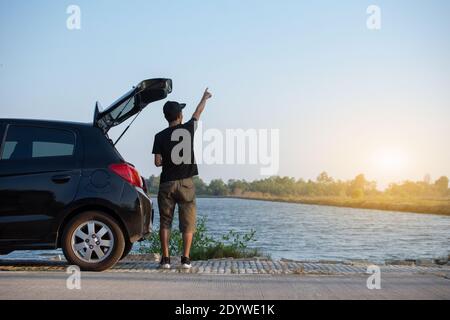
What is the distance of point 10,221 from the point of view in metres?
8.52

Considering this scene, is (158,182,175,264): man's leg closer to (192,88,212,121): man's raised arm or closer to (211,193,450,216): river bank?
(192,88,212,121): man's raised arm

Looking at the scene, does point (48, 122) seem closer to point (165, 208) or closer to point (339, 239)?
point (165, 208)

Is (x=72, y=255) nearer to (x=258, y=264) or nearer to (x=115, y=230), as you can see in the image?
(x=115, y=230)

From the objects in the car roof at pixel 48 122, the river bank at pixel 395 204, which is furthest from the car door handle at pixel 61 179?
the river bank at pixel 395 204

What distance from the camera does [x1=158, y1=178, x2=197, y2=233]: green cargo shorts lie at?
360 inches

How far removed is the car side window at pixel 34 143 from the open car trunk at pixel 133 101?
1.63ft

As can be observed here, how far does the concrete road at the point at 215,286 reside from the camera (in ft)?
21.4

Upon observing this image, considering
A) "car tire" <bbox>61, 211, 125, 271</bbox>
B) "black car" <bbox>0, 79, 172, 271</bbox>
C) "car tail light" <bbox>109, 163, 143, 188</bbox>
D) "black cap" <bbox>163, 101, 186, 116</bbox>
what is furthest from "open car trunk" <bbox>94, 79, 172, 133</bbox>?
"car tire" <bbox>61, 211, 125, 271</bbox>

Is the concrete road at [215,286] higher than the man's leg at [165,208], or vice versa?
the man's leg at [165,208]

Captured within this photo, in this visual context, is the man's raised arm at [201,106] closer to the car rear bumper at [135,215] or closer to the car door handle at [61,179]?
the car rear bumper at [135,215]

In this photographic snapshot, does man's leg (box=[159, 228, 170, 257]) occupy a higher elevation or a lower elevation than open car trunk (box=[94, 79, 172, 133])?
lower

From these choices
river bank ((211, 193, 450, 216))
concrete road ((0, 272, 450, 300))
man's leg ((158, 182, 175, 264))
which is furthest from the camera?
river bank ((211, 193, 450, 216))
